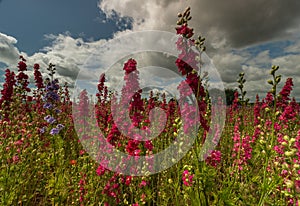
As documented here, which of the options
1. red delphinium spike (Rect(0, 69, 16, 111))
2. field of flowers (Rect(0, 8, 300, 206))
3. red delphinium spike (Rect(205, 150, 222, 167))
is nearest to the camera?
field of flowers (Rect(0, 8, 300, 206))

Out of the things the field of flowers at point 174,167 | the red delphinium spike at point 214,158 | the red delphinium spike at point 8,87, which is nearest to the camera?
the field of flowers at point 174,167

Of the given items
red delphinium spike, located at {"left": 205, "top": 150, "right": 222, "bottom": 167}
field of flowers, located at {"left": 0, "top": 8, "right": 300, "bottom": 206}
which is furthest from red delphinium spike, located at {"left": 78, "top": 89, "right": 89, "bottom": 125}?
red delphinium spike, located at {"left": 205, "top": 150, "right": 222, "bottom": 167}

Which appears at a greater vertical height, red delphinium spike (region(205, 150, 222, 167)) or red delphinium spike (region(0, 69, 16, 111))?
red delphinium spike (region(0, 69, 16, 111))

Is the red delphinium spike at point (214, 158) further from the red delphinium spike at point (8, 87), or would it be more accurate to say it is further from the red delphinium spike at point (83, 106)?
the red delphinium spike at point (8, 87)

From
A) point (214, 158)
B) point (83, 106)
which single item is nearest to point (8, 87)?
point (83, 106)

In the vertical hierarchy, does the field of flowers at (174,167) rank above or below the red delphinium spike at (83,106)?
below

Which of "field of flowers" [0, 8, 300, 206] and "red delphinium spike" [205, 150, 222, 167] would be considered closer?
"field of flowers" [0, 8, 300, 206]

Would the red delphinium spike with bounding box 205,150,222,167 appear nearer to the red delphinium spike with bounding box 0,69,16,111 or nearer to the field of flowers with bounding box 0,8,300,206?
the field of flowers with bounding box 0,8,300,206

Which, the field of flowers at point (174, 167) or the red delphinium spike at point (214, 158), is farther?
the red delphinium spike at point (214, 158)

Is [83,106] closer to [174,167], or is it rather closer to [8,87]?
[8,87]

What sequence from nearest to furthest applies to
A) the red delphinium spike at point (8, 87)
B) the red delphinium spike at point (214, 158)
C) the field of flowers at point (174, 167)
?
the field of flowers at point (174, 167) < the red delphinium spike at point (214, 158) < the red delphinium spike at point (8, 87)

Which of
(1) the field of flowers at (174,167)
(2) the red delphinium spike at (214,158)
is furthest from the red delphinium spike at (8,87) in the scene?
(2) the red delphinium spike at (214,158)

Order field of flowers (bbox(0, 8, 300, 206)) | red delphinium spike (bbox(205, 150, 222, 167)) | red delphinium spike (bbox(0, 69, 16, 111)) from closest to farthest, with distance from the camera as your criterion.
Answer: field of flowers (bbox(0, 8, 300, 206)), red delphinium spike (bbox(205, 150, 222, 167)), red delphinium spike (bbox(0, 69, 16, 111))

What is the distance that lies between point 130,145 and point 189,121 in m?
1.09
